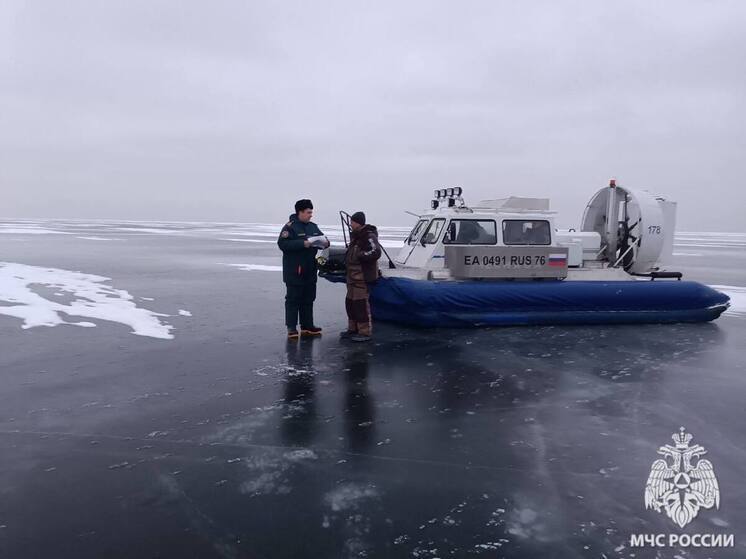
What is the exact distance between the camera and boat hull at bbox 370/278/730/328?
6.18 metres

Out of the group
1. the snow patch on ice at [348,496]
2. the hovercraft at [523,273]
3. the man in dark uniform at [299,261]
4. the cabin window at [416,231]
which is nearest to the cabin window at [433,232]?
the hovercraft at [523,273]

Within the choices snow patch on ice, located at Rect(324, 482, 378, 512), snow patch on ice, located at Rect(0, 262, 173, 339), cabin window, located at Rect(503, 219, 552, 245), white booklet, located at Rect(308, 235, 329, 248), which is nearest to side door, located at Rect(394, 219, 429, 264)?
cabin window, located at Rect(503, 219, 552, 245)

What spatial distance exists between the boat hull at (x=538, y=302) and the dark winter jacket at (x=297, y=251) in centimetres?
115

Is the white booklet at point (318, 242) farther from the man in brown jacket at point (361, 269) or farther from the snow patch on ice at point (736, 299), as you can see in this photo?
the snow patch on ice at point (736, 299)

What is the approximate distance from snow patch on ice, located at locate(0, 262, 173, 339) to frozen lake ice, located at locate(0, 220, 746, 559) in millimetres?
125

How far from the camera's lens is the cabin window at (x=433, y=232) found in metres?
6.86

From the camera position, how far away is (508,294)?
20.8ft

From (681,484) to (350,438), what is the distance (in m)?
1.77

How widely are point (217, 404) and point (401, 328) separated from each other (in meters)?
3.03

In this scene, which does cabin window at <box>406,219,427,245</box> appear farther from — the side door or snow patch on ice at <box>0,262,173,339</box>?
snow patch on ice at <box>0,262,173,339</box>

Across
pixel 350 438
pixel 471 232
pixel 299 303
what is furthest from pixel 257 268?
pixel 350 438

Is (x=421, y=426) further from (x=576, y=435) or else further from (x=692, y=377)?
(x=692, y=377)

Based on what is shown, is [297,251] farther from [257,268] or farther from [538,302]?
[257,268]

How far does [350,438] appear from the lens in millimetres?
3201
